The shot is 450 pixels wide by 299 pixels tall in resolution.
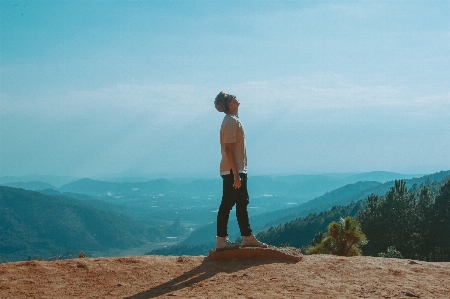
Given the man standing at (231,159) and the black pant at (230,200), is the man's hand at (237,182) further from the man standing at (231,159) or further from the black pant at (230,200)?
the black pant at (230,200)

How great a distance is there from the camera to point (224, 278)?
21.5ft

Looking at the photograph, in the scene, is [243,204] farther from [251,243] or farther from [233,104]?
[233,104]

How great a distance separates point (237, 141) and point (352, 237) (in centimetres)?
524

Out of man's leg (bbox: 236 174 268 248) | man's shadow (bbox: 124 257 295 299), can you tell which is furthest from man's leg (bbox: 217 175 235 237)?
man's shadow (bbox: 124 257 295 299)

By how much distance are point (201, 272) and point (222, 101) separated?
273 centimetres

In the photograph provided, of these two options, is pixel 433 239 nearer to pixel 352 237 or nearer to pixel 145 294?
pixel 352 237

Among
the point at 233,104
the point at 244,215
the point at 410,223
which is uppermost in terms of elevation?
the point at 233,104

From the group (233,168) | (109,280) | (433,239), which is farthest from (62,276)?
(433,239)

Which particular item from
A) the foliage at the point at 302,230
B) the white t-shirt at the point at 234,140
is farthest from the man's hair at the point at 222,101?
the foliage at the point at 302,230

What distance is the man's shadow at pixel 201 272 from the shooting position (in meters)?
6.08

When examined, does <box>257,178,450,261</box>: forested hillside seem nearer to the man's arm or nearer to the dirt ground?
the dirt ground

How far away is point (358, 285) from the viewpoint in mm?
6289

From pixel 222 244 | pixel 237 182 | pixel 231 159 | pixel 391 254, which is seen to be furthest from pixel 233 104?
pixel 391 254

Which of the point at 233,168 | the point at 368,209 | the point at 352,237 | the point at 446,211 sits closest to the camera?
the point at 233,168
